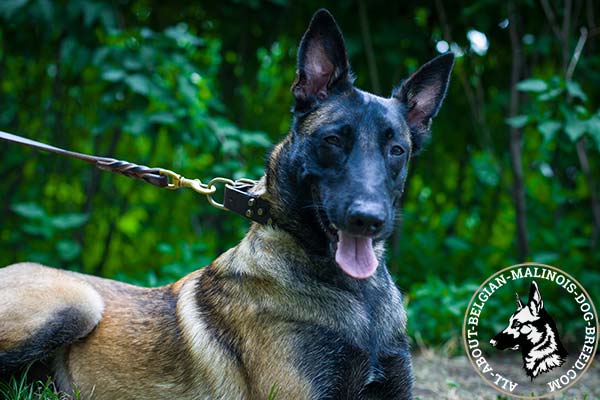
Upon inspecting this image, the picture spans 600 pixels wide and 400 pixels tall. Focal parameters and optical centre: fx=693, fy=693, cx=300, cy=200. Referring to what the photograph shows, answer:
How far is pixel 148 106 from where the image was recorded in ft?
16.7

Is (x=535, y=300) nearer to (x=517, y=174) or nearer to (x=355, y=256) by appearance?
(x=517, y=174)

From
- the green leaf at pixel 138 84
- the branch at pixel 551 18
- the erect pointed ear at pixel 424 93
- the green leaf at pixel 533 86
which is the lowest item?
the green leaf at pixel 138 84

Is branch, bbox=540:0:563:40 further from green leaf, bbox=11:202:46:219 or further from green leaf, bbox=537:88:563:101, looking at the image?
green leaf, bbox=11:202:46:219

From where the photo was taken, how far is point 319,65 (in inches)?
Result: 119

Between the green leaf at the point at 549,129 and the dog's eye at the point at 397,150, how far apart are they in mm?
1866

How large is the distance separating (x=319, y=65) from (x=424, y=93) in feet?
1.78

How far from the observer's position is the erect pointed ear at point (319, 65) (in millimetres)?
2986

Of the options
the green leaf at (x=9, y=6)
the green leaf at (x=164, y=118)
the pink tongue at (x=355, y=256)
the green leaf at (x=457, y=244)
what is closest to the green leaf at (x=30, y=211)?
the green leaf at (x=164, y=118)

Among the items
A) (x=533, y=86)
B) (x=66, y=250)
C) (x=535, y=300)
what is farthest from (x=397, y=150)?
(x=66, y=250)

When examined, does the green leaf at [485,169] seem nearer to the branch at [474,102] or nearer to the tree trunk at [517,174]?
the branch at [474,102]

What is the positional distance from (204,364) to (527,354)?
7.12 ft

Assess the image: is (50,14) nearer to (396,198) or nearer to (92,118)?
(92,118)

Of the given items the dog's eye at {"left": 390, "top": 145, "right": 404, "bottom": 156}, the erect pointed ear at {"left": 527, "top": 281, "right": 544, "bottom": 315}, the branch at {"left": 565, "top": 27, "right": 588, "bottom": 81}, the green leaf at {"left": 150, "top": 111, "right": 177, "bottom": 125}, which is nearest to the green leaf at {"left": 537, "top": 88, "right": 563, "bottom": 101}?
the branch at {"left": 565, "top": 27, "right": 588, "bottom": 81}

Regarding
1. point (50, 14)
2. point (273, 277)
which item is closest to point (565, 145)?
point (273, 277)
